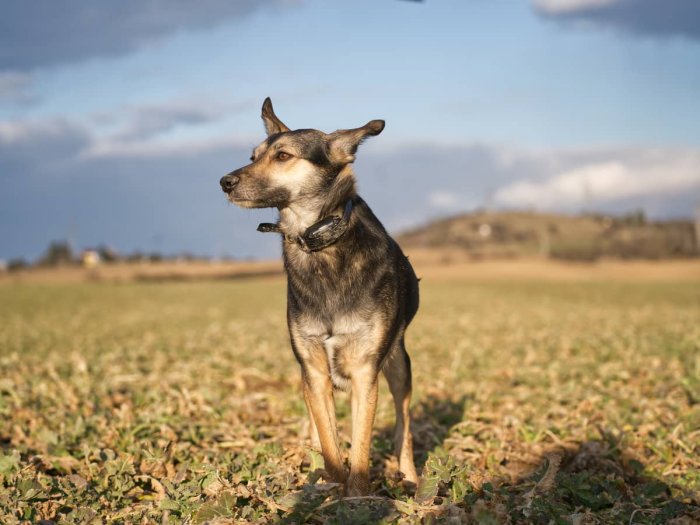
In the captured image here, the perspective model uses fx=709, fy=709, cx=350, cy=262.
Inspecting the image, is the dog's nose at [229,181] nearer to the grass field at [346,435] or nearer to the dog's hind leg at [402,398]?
the dog's hind leg at [402,398]

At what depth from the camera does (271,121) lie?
6434 mm

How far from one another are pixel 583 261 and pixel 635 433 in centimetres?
9307

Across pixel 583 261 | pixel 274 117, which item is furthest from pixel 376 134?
pixel 583 261

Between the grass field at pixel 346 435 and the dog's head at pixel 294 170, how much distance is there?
227cm

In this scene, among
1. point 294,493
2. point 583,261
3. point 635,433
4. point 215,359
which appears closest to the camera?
point 294,493

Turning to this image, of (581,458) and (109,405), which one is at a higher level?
(109,405)

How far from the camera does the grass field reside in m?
5.55

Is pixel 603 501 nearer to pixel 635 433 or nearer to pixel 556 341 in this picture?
pixel 635 433

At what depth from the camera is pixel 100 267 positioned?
10344 centimetres

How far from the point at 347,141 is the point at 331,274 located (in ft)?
3.53

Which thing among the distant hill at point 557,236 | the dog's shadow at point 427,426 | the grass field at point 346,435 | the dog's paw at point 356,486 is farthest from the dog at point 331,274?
A: the distant hill at point 557,236

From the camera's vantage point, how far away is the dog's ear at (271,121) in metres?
6.44

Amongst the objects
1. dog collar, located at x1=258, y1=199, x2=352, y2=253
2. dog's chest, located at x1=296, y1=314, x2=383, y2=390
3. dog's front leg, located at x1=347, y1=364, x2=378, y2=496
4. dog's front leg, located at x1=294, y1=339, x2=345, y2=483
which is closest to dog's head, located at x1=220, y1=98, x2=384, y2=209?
dog collar, located at x1=258, y1=199, x2=352, y2=253

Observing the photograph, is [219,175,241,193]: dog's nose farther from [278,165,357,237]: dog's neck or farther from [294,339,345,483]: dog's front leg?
[294,339,345,483]: dog's front leg
